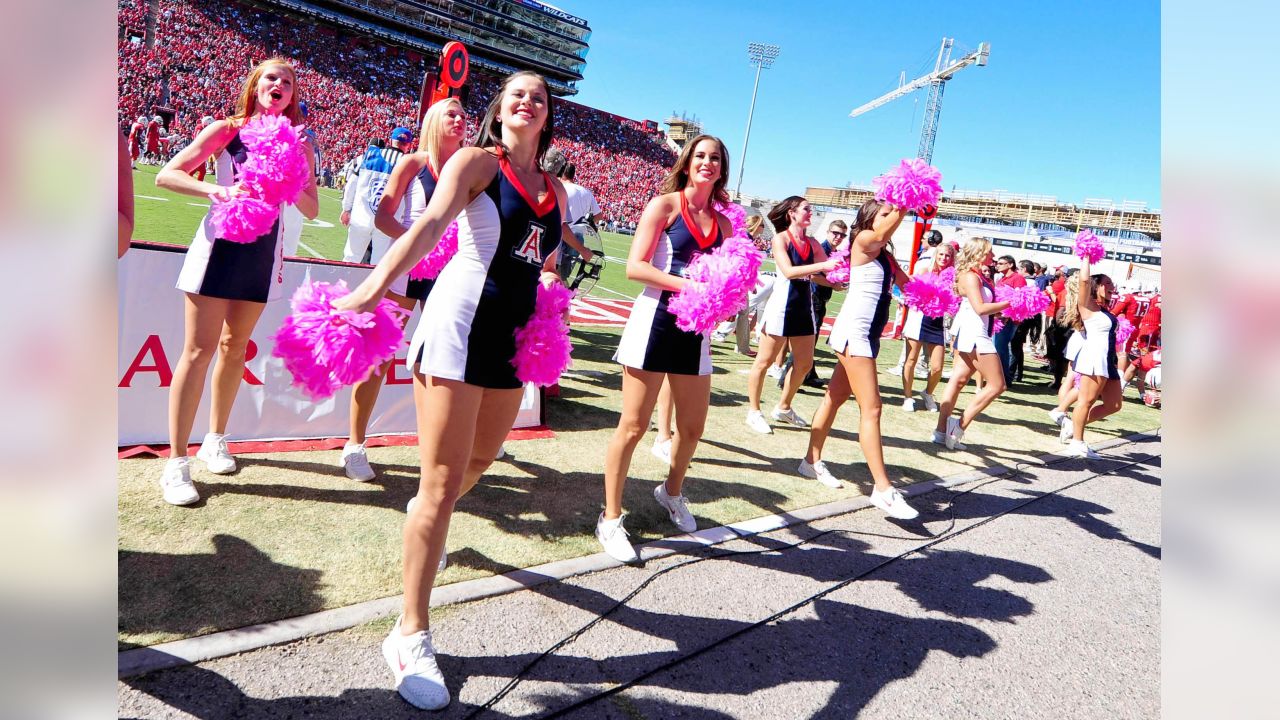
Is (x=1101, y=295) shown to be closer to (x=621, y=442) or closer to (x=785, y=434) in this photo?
(x=785, y=434)

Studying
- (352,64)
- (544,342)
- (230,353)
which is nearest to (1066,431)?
(544,342)

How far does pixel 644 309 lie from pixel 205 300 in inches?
79.9

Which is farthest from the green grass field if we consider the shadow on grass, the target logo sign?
the target logo sign

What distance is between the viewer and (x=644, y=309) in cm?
359

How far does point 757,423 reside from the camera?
21.1 ft

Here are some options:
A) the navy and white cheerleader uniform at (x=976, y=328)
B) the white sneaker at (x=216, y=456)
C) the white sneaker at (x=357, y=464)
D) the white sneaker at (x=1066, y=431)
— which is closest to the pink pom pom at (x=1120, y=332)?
the white sneaker at (x=1066, y=431)

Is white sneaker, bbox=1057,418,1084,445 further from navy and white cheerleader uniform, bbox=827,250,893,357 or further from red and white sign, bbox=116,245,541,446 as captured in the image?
red and white sign, bbox=116,245,541,446

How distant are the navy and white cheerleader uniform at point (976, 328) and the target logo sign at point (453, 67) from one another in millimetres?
4667

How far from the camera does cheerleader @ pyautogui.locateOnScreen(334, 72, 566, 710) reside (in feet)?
7.59

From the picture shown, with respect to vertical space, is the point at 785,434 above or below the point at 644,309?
below

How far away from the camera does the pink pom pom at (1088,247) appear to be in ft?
20.8

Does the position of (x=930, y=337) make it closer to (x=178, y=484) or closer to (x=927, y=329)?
(x=927, y=329)
